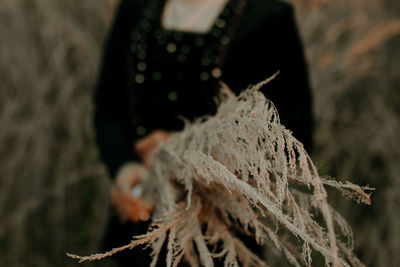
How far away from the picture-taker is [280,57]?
0.67 m

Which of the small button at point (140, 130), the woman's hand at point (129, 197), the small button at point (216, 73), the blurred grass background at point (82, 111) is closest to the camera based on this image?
the woman's hand at point (129, 197)

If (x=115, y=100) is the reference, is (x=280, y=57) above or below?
above

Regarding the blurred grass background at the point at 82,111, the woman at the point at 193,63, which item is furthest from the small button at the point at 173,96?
the blurred grass background at the point at 82,111

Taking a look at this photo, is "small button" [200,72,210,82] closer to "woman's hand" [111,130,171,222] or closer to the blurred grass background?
"woman's hand" [111,130,171,222]

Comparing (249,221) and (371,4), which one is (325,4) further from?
(249,221)

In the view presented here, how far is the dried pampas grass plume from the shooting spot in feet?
0.85

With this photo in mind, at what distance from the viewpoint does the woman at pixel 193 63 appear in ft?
2.13

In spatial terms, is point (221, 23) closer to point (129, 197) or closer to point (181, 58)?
point (181, 58)

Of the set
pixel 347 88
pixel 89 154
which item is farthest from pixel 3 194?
pixel 347 88

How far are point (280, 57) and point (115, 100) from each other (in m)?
0.42

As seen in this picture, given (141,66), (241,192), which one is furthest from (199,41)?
(241,192)

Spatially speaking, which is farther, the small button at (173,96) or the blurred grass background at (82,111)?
the blurred grass background at (82,111)

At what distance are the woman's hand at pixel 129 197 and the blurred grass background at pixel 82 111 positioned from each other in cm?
56

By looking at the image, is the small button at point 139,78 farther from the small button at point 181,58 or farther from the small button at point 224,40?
the small button at point 224,40
